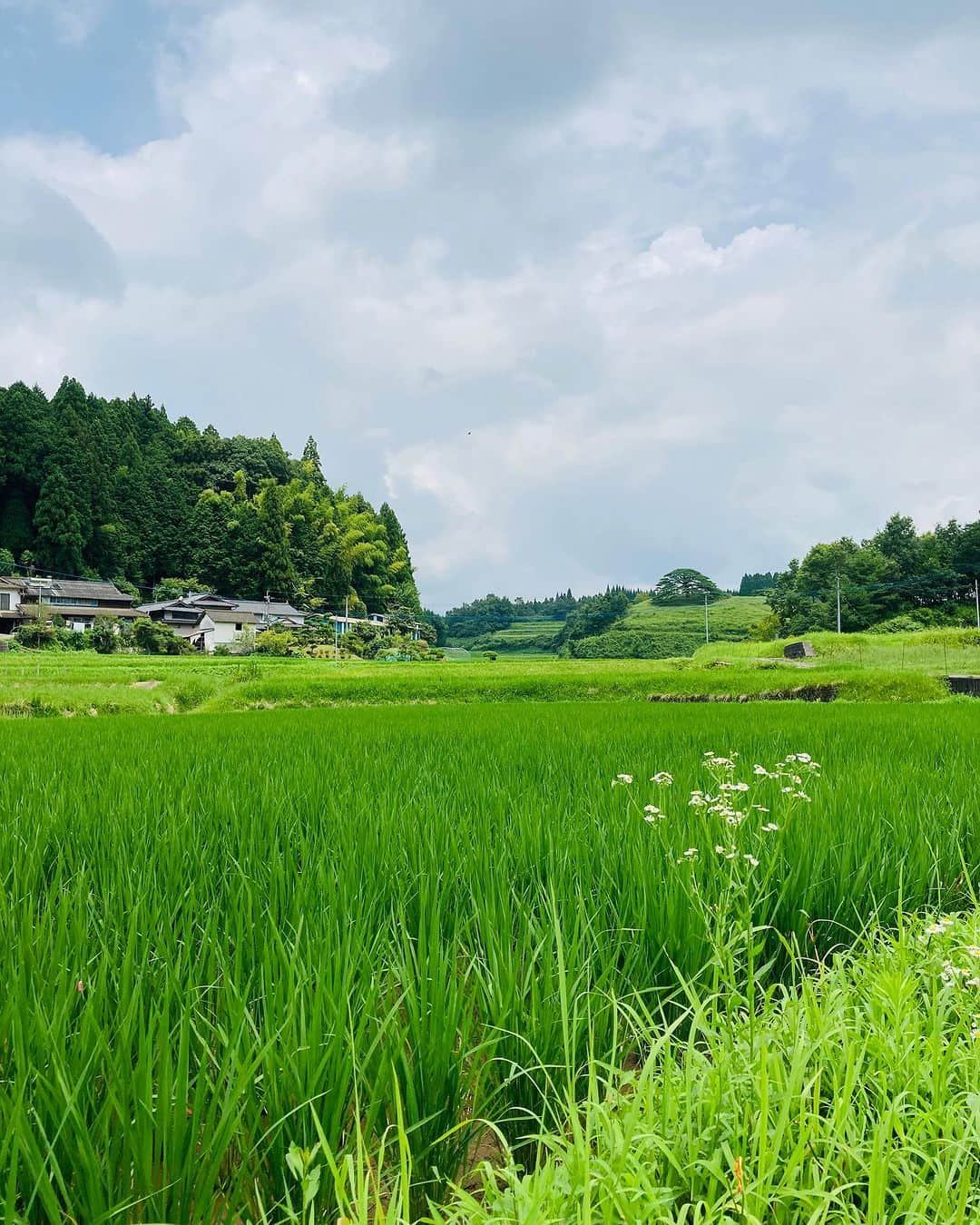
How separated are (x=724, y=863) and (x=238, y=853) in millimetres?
1650

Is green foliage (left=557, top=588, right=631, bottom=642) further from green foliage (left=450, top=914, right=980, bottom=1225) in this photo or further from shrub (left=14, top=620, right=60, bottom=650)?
green foliage (left=450, top=914, right=980, bottom=1225)

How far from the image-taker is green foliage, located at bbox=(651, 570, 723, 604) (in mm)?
81812

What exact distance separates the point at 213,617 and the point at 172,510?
12.8m

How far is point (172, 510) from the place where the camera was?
53344mm

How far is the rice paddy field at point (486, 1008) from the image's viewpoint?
90 centimetres

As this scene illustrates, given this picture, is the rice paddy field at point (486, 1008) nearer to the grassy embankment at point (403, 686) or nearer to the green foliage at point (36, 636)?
the grassy embankment at point (403, 686)

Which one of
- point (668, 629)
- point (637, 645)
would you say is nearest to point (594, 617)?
point (668, 629)

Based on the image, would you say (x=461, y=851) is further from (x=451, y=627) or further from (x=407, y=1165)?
(x=451, y=627)

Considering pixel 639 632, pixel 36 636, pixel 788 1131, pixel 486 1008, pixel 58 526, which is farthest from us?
pixel 639 632

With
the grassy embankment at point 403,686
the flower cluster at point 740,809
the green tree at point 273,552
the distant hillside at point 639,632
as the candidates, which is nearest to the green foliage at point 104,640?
the grassy embankment at point 403,686

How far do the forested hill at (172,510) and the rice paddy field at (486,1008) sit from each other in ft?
167

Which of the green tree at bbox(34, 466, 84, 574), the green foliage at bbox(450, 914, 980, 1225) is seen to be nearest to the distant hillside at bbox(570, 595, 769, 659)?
the green tree at bbox(34, 466, 84, 574)

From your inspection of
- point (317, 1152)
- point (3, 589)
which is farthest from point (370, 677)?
point (3, 589)

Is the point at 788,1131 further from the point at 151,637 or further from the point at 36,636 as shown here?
the point at 151,637
